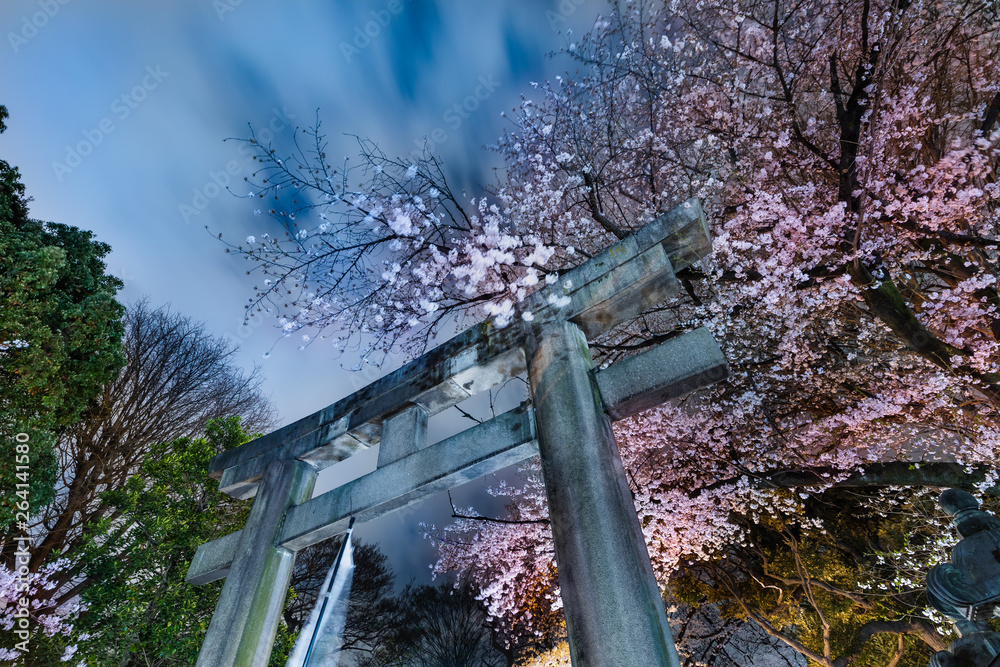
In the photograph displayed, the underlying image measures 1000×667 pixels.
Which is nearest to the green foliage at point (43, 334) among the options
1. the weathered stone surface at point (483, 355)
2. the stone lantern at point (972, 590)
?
the weathered stone surface at point (483, 355)

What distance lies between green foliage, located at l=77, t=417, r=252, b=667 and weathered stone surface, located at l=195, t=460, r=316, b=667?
173 inches

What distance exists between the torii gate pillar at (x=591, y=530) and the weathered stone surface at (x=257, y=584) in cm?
314

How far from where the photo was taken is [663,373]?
3.22 metres

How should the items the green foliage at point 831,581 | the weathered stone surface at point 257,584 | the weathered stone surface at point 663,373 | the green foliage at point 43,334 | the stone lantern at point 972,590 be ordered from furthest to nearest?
the green foliage at point 831,581, the green foliage at point 43,334, the weathered stone surface at point 257,584, the weathered stone surface at point 663,373, the stone lantern at point 972,590

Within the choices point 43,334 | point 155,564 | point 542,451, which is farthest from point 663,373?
point 43,334

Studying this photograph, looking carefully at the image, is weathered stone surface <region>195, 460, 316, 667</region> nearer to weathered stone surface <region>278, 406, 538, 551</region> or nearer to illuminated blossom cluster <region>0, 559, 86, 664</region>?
weathered stone surface <region>278, 406, 538, 551</region>

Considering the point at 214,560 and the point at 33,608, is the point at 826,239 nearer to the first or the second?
the point at 214,560

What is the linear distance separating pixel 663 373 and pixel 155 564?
383 inches

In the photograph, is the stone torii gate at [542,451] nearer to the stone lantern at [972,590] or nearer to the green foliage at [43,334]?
the stone lantern at [972,590]

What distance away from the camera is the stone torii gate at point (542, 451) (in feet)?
8.82

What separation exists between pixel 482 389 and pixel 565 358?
131 cm

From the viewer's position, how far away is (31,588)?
848 cm

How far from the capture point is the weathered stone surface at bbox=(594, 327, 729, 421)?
310cm

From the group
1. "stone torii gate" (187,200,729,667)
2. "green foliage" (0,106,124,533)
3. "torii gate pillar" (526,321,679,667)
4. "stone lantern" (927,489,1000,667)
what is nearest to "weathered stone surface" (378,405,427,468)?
"stone torii gate" (187,200,729,667)
